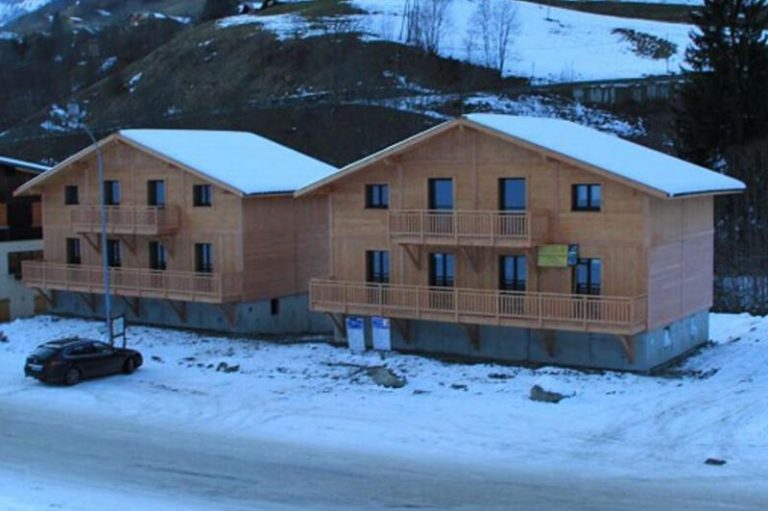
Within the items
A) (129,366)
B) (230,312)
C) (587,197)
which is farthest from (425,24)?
(129,366)

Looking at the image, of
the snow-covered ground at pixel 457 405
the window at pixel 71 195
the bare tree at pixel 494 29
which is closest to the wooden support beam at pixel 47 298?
the window at pixel 71 195

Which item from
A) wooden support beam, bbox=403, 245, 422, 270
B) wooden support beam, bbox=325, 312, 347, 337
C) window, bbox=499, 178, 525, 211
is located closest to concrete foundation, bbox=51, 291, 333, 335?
wooden support beam, bbox=325, 312, 347, 337

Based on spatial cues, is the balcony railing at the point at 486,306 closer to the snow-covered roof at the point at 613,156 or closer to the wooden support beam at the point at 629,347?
the wooden support beam at the point at 629,347

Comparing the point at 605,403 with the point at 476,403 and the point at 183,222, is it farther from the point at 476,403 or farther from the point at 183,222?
the point at 183,222

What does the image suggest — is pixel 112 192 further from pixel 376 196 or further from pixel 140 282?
pixel 376 196

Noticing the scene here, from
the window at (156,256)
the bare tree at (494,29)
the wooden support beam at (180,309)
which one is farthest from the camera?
the bare tree at (494,29)

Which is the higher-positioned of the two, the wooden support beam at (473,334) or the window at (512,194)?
the window at (512,194)

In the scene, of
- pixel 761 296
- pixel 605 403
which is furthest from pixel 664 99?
pixel 605 403

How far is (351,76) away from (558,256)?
81127 mm

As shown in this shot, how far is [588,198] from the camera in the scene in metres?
34.0

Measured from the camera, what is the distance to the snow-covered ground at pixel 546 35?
10819cm

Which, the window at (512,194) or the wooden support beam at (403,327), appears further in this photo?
the wooden support beam at (403,327)

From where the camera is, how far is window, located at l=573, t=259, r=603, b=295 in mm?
33875

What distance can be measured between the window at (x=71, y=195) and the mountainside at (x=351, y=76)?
44.7m
